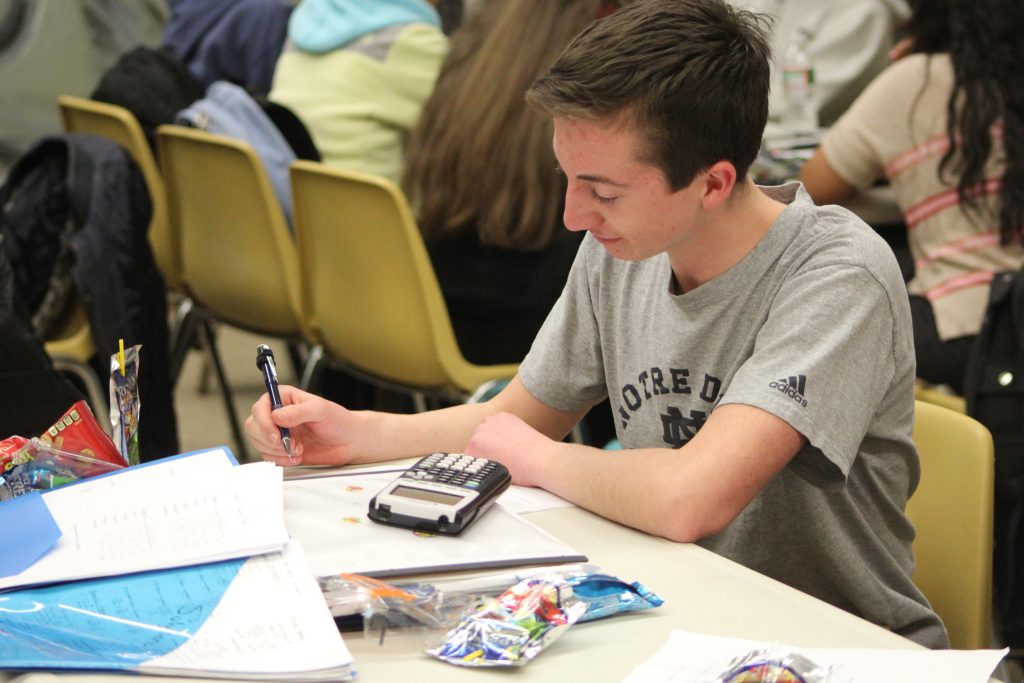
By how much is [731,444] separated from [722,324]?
0.64ft

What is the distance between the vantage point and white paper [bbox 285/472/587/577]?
104cm

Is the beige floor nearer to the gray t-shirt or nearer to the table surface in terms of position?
the gray t-shirt

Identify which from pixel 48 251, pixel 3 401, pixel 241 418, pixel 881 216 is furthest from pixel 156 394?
pixel 881 216

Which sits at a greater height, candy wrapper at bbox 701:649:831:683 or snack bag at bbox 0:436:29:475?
candy wrapper at bbox 701:649:831:683

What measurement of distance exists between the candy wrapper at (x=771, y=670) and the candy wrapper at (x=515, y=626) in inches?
4.9

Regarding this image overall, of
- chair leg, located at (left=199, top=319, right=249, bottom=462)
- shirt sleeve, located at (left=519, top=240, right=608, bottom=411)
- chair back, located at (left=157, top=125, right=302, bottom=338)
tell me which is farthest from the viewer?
chair leg, located at (left=199, top=319, right=249, bottom=462)

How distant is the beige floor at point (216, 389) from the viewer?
3.75m

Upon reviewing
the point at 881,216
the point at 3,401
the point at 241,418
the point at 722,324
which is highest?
the point at 722,324

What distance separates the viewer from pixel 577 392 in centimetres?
154

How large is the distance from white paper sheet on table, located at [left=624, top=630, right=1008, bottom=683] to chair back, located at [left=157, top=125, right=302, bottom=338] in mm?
1966

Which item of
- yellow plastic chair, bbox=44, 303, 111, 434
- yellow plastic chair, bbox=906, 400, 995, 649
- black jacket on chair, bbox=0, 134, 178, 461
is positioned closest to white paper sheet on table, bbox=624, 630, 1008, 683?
yellow plastic chair, bbox=906, 400, 995, 649

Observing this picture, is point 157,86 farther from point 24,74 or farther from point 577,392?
point 577,392

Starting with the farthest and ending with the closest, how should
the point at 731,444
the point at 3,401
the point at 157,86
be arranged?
the point at 157,86, the point at 3,401, the point at 731,444

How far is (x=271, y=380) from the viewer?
4.38 feet
